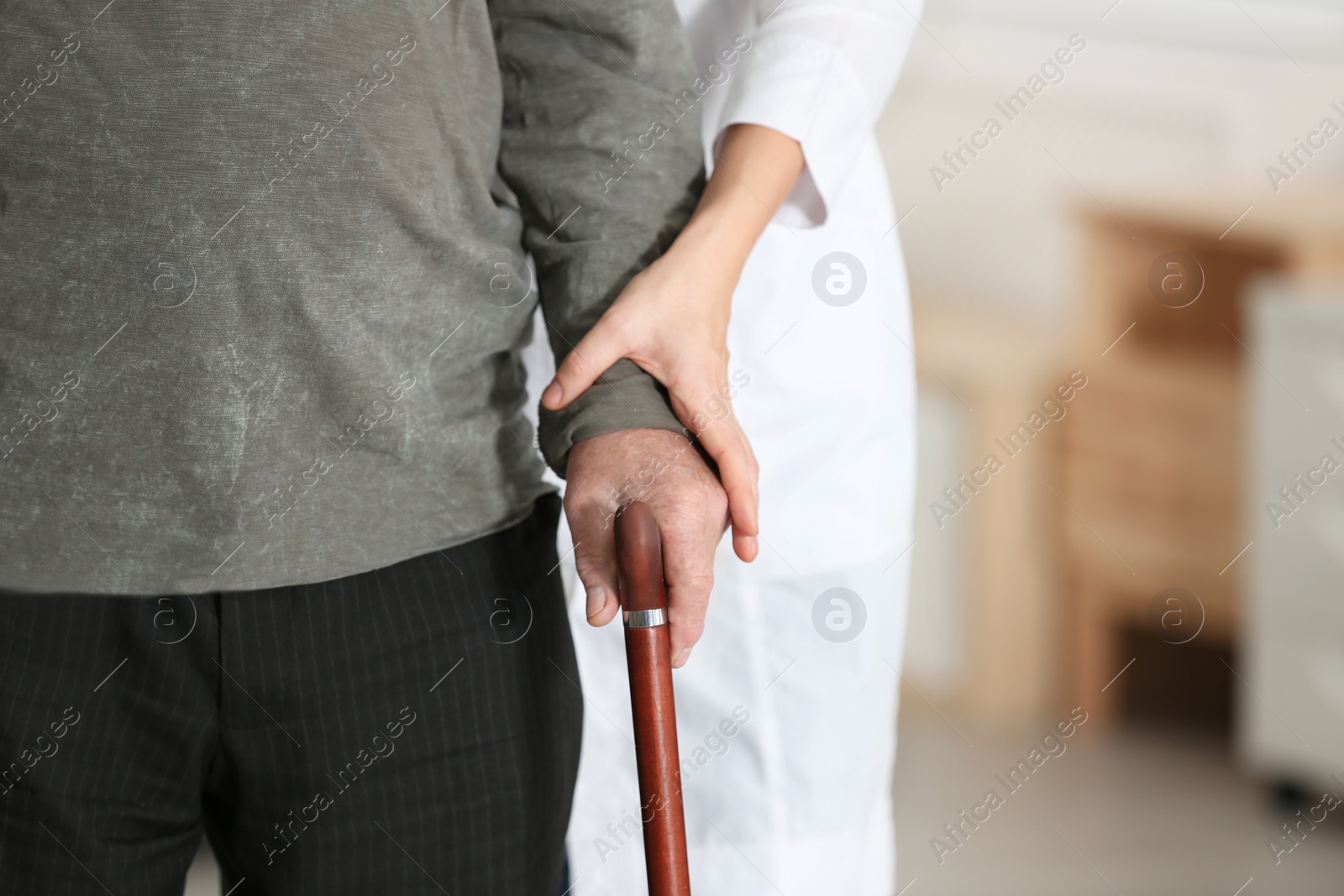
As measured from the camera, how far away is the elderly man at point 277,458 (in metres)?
0.38

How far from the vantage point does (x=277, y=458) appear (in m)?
0.40

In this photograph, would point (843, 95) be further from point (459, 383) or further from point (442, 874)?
point (442, 874)

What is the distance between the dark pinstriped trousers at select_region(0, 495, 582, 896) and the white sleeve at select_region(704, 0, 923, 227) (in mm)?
266

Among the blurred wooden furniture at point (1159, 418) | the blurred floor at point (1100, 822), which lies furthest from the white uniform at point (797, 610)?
the blurred wooden furniture at point (1159, 418)

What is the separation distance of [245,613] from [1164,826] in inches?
51.5

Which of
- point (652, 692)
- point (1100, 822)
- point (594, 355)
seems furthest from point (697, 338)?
point (1100, 822)

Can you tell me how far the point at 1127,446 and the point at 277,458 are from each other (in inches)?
53.9

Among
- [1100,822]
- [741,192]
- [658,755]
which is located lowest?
[1100,822]

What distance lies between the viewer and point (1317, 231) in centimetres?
134

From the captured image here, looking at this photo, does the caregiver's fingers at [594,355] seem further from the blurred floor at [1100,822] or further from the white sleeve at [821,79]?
the blurred floor at [1100,822]

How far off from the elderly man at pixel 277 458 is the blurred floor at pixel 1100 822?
976 millimetres

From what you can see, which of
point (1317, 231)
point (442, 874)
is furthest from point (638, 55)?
point (1317, 231)

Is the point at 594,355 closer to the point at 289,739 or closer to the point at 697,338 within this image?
the point at 697,338

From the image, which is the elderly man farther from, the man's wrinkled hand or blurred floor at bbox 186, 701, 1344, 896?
blurred floor at bbox 186, 701, 1344, 896
